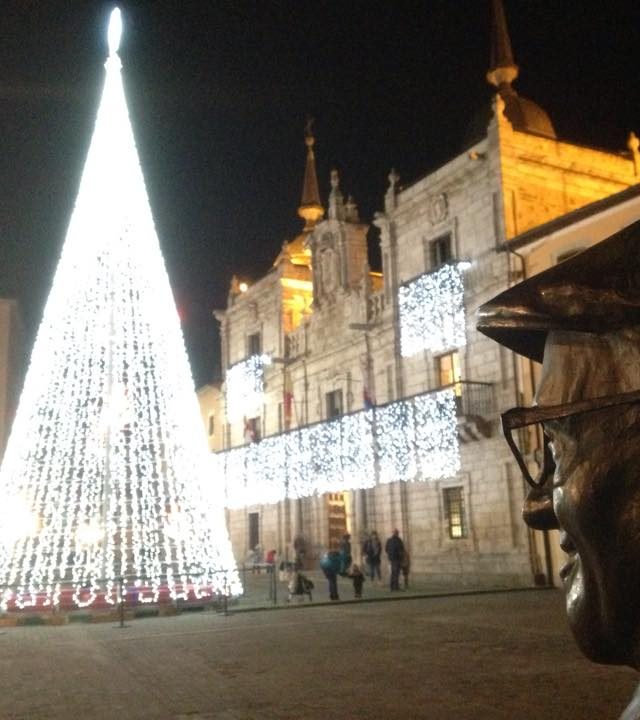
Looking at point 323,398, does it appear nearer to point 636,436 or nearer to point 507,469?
point 507,469

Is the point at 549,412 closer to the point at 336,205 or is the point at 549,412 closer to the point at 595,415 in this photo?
the point at 595,415

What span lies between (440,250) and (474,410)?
6002 mm

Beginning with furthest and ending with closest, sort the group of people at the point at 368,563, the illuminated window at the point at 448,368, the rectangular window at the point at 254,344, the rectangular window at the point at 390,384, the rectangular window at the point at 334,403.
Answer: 1. the rectangular window at the point at 254,344
2. the rectangular window at the point at 334,403
3. the rectangular window at the point at 390,384
4. the illuminated window at the point at 448,368
5. the group of people at the point at 368,563

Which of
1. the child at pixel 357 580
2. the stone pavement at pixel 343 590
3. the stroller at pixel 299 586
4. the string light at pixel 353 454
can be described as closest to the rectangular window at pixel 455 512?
Answer: the string light at pixel 353 454

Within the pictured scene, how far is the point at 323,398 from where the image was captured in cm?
3309

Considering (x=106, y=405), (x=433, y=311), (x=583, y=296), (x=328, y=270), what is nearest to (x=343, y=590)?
(x=433, y=311)

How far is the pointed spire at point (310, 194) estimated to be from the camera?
41.4 metres

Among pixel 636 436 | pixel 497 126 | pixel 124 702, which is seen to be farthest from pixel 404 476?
pixel 636 436

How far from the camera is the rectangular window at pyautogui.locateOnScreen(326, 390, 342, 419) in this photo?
3234 cm

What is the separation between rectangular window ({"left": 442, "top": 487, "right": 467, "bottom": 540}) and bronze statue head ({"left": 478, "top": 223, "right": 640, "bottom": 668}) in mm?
24224

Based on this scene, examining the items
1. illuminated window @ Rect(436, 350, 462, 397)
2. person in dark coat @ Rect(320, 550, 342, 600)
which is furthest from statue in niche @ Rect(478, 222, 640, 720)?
illuminated window @ Rect(436, 350, 462, 397)

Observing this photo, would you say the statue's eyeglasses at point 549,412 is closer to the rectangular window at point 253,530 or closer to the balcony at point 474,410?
the balcony at point 474,410

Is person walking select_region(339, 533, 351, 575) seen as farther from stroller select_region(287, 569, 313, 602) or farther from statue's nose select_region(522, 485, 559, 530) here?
statue's nose select_region(522, 485, 559, 530)

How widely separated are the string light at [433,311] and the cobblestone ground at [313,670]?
11354mm
